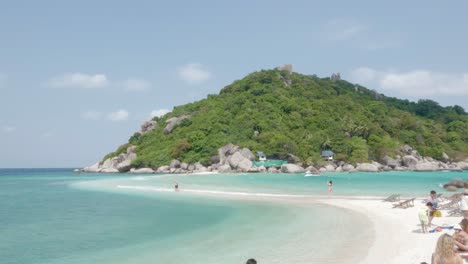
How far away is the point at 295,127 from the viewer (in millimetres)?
98812

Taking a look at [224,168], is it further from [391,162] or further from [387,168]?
[391,162]

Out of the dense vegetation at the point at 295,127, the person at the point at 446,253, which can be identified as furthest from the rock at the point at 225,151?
the person at the point at 446,253

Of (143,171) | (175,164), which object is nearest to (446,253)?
(175,164)

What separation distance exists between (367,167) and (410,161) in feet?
43.1

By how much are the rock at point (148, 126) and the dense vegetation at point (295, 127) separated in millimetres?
2007

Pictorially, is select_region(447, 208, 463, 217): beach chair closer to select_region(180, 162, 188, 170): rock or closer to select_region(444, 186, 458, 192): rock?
select_region(444, 186, 458, 192): rock

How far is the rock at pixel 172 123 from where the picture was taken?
343 feet

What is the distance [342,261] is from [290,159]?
3023 inches

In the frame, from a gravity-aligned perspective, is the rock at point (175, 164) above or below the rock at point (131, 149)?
below

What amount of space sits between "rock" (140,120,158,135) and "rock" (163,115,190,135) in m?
7.98

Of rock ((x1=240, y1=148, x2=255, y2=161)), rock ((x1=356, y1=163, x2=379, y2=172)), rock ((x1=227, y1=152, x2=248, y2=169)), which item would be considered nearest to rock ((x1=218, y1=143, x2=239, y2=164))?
rock ((x1=240, y1=148, x2=255, y2=161))

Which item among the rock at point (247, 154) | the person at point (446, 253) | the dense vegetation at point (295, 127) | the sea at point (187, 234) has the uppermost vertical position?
the dense vegetation at point (295, 127)

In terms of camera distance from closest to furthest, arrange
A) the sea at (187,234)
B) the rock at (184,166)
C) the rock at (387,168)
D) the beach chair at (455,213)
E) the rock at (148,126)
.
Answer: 1. the sea at (187,234)
2. the beach chair at (455,213)
3. the rock at (387,168)
4. the rock at (184,166)
5. the rock at (148,126)

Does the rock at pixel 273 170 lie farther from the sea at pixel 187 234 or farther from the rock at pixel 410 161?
the sea at pixel 187 234
